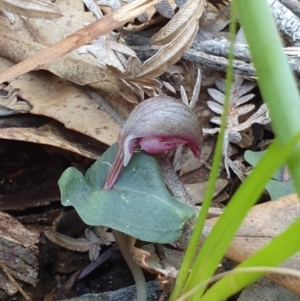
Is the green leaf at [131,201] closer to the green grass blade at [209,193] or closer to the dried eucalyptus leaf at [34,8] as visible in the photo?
the green grass blade at [209,193]

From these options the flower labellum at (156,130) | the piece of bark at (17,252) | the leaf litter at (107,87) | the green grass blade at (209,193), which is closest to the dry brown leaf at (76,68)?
the leaf litter at (107,87)

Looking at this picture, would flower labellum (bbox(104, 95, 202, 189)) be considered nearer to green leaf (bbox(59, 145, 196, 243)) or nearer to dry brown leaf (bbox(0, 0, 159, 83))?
green leaf (bbox(59, 145, 196, 243))

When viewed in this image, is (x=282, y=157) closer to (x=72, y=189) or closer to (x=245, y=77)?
(x=72, y=189)

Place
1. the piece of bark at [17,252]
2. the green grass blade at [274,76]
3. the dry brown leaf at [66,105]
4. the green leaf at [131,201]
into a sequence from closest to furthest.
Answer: the green grass blade at [274,76] → the green leaf at [131,201] → the piece of bark at [17,252] → the dry brown leaf at [66,105]

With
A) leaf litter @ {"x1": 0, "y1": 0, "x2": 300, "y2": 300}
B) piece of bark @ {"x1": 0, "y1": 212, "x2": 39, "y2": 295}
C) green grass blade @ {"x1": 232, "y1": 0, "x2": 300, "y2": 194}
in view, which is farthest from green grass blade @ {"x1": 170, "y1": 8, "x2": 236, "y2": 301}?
piece of bark @ {"x1": 0, "y1": 212, "x2": 39, "y2": 295}


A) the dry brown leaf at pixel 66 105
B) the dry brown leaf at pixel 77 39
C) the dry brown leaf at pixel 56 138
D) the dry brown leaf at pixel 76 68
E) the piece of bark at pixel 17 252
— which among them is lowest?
the piece of bark at pixel 17 252

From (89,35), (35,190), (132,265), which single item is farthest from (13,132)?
(132,265)

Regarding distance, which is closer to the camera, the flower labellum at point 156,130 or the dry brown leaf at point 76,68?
the flower labellum at point 156,130
